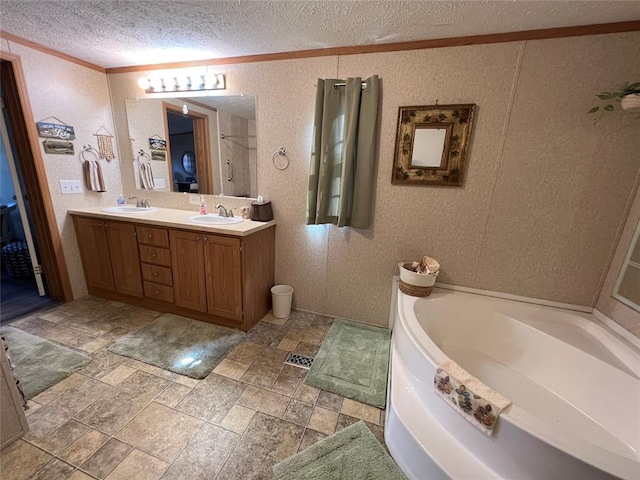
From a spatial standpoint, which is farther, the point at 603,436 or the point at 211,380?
the point at 211,380

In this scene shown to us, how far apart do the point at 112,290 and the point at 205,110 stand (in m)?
2.01

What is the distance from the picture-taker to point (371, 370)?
189cm

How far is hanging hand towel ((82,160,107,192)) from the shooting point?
2607 mm

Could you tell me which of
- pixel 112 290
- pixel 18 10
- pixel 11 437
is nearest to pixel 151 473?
pixel 11 437

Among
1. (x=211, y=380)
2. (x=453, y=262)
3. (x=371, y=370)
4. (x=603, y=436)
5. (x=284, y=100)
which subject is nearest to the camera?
(x=603, y=436)

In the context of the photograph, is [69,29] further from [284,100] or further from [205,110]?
[284,100]

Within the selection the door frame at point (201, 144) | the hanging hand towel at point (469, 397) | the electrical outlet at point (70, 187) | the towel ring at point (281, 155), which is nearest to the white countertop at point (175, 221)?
the electrical outlet at point (70, 187)

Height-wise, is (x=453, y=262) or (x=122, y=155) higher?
(x=122, y=155)

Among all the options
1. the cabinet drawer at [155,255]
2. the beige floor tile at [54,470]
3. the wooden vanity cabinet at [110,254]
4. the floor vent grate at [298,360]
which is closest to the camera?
the beige floor tile at [54,470]

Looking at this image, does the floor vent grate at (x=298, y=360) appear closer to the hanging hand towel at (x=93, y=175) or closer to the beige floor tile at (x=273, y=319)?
the beige floor tile at (x=273, y=319)

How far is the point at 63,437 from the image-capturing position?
4.43 feet

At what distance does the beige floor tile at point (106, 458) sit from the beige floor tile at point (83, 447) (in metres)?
0.03

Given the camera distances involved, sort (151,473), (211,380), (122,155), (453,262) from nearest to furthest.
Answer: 1. (151,473)
2. (211,380)
3. (453,262)
4. (122,155)

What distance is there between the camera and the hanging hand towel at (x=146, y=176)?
2828 millimetres
